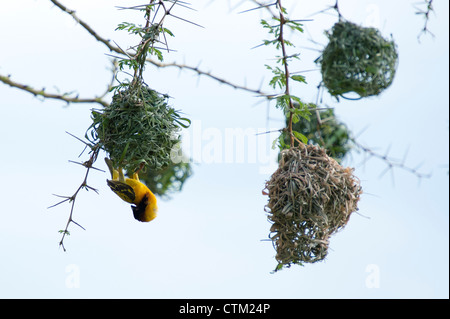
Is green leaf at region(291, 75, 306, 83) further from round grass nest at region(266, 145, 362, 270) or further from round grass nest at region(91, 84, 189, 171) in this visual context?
round grass nest at region(91, 84, 189, 171)

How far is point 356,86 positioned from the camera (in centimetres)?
354

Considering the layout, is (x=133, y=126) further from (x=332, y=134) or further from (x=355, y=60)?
(x=332, y=134)

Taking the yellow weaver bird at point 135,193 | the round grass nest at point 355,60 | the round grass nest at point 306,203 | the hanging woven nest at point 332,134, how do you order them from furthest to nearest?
the hanging woven nest at point 332,134 → the round grass nest at point 355,60 → the yellow weaver bird at point 135,193 → the round grass nest at point 306,203

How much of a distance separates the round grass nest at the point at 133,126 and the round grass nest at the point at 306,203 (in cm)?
54

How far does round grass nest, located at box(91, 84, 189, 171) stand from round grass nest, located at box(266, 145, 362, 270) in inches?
21.3

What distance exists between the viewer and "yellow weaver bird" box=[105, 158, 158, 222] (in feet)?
9.30

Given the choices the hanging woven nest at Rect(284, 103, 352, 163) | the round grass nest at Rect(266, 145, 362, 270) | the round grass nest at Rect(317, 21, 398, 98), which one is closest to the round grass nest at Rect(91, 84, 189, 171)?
the round grass nest at Rect(266, 145, 362, 270)

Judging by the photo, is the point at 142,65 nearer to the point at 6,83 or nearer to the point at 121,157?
the point at 121,157

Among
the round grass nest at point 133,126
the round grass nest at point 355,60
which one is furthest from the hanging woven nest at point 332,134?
the round grass nest at point 133,126

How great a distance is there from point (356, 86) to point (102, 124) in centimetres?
168

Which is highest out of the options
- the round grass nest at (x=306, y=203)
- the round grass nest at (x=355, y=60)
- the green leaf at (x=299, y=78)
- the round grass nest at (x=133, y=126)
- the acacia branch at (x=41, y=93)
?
the round grass nest at (x=355, y=60)

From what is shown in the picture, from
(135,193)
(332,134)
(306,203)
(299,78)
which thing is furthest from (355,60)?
(135,193)

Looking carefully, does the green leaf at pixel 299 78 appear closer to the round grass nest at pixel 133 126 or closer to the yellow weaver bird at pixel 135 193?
the round grass nest at pixel 133 126

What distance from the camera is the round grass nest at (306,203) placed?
2.46m
